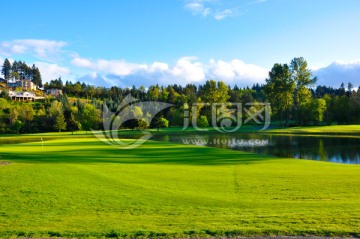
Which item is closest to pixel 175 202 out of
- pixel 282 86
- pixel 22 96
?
pixel 282 86

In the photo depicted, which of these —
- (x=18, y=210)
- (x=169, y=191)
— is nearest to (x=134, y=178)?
(x=169, y=191)

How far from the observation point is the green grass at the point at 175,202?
10.2 m

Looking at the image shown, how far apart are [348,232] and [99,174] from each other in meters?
16.4

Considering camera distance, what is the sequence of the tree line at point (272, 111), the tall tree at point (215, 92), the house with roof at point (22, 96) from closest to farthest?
the tree line at point (272, 111)
the tall tree at point (215, 92)
the house with roof at point (22, 96)

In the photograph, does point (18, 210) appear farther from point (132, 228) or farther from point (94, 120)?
point (94, 120)

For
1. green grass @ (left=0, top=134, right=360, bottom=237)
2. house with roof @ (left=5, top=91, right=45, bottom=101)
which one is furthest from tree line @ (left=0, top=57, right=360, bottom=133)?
green grass @ (left=0, top=134, right=360, bottom=237)

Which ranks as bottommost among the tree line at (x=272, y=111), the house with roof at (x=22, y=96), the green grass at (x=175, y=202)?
the green grass at (x=175, y=202)

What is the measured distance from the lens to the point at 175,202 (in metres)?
14.2

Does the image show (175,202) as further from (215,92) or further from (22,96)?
(22,96)

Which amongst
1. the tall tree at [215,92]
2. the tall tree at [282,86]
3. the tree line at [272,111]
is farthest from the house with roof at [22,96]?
the tall tree at [282,86]

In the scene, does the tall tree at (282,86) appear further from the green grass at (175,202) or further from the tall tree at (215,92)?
the green grass at (175,202)

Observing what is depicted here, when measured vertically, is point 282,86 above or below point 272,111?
above

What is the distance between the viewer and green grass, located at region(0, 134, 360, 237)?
33.6ft

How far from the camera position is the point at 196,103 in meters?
121
